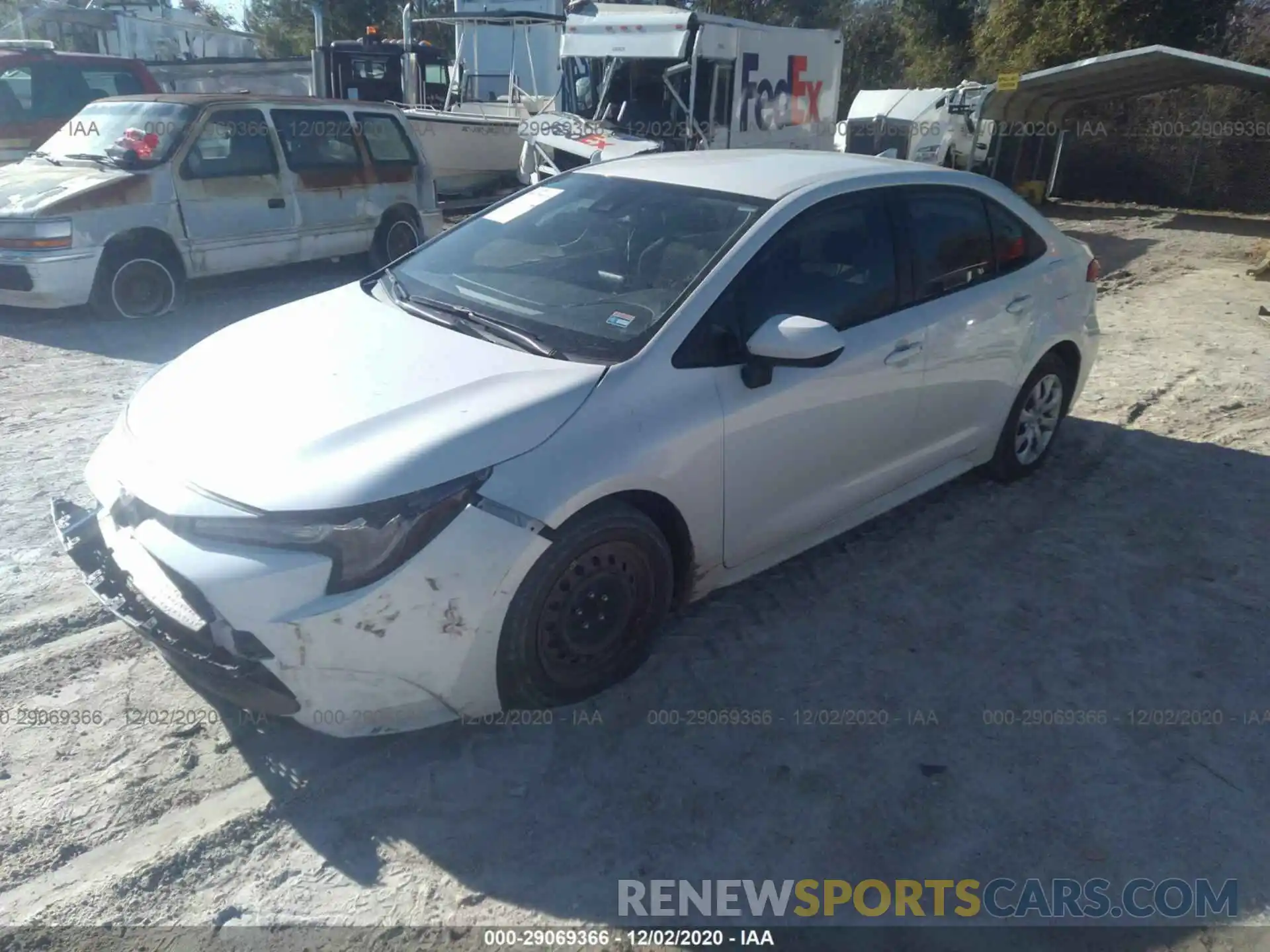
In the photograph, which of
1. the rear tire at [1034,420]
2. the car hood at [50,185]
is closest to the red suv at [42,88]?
the car hood at [50,185]

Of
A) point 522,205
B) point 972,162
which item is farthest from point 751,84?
point 522,205

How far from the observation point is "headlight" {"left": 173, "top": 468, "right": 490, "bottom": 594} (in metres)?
2.71

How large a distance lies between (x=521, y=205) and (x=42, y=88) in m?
9.70

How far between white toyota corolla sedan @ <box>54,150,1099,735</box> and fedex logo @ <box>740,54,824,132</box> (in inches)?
397

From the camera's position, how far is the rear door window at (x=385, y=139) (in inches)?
384

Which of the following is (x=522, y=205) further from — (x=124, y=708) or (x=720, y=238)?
(x=124, y=708)

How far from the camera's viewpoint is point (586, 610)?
3160 millimetres

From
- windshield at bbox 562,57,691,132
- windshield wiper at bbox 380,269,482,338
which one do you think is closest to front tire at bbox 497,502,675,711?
windshield wiper at bbox 380,269,482,338

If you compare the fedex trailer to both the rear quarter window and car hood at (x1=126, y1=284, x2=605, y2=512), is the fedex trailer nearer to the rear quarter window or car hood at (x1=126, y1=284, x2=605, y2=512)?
the rear quarter window

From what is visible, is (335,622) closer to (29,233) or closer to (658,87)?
(29,233)

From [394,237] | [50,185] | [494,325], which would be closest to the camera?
[494,325]

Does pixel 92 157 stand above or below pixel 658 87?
below

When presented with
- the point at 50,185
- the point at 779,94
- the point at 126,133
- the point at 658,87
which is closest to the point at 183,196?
the point at 126,133

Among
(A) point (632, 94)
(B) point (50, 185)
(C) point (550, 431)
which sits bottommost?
(C) point (550, 431)
